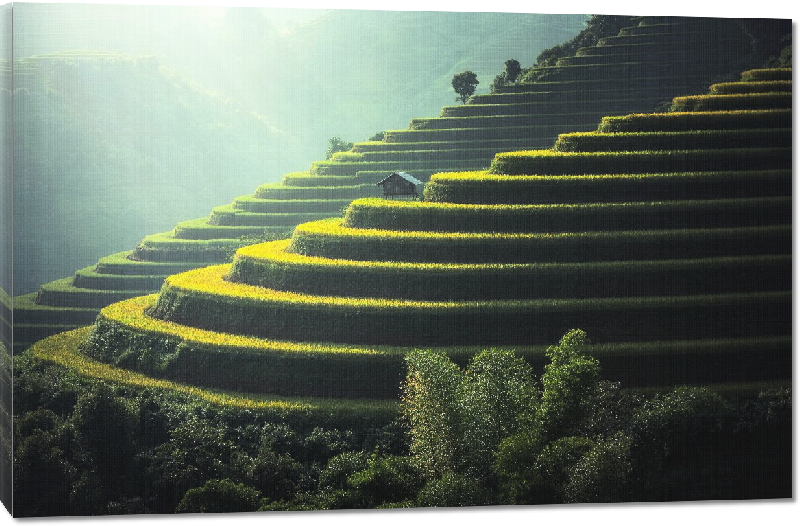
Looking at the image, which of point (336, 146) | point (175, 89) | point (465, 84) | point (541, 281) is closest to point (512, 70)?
point (465, 84)

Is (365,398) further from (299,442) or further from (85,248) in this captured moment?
(85,248)

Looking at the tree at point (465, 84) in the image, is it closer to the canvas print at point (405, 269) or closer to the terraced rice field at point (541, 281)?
the canvas print at point (405, 269)

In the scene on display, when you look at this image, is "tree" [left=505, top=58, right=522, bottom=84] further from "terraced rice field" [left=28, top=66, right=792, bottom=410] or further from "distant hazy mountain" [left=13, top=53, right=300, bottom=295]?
"distant hazy mountain" [left=13, top=53, right=300, bottom=295]

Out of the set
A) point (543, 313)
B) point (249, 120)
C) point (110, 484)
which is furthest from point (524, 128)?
point (110, 484)

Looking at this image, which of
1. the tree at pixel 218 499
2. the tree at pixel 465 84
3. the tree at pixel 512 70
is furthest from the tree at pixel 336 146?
the tree at pixel 218 499

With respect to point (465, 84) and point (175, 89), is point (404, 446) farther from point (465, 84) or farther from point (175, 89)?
point (175, 89)

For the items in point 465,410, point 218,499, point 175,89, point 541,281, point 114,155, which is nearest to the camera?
point 218,499
